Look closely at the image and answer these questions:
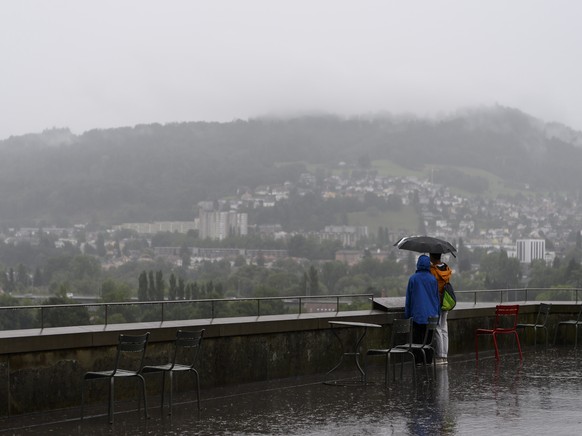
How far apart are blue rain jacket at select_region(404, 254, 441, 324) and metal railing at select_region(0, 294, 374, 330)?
3.63 feet

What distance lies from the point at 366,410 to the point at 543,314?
9.05 m

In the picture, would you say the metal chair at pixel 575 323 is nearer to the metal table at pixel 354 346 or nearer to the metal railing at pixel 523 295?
the metal railing at pixel 523 295

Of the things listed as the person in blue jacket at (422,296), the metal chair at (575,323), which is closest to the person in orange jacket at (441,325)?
the person in blue jacket at (422,296)

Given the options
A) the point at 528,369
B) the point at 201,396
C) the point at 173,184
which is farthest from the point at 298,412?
the point at 173,184

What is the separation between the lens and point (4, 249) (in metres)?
152

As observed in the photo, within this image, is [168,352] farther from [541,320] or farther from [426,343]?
[541,320]

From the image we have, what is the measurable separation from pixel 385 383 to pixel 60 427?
4.61 meters

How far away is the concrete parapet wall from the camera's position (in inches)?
396

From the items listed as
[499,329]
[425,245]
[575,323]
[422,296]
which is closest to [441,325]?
[422,296]

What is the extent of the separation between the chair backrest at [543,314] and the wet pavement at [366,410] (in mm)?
4419

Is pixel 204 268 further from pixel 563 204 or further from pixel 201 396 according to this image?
pixel 201 396

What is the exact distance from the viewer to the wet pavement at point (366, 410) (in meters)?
9.17

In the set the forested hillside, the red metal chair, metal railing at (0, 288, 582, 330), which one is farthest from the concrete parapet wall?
the forested hillside

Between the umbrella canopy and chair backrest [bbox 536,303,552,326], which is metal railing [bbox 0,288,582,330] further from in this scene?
chair backrest [bbox 536,303,552,326]
